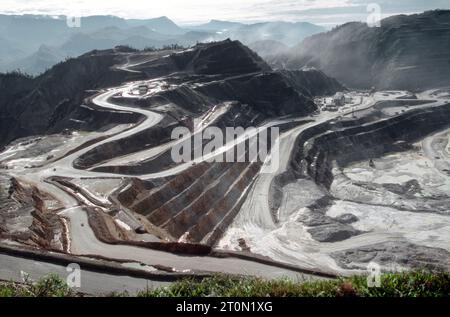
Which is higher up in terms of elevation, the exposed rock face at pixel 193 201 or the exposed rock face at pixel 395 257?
the exposed rock face at pixel 193 201

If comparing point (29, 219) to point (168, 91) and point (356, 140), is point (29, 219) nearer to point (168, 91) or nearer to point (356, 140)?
point (168, 91)

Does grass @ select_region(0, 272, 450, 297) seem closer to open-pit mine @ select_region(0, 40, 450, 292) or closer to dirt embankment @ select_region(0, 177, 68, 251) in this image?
open-pit mine @ select_region(0, 40, 450, 292)

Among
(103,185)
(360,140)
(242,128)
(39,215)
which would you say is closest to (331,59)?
(360,140)

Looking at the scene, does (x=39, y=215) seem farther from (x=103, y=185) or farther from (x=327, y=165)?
(x=327, y=165)

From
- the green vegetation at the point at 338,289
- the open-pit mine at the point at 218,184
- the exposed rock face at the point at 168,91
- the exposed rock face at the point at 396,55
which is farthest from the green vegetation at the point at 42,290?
the exposed rock face at the point at 396,55

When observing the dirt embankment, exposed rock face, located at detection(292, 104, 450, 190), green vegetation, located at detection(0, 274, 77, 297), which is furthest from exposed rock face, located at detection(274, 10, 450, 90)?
green vegetation, located at detection(0, 274, 77, 297)

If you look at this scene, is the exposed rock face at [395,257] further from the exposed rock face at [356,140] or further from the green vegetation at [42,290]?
the green vegetation at [42,290]

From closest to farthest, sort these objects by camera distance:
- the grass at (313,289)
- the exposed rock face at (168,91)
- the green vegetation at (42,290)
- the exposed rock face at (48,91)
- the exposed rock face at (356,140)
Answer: the grass at (313,289) → the green vegetation at (42,290) → the exposed rock face at (356,140) → the exposed rock face at (168,91) → the exposed rock face at (48,91)

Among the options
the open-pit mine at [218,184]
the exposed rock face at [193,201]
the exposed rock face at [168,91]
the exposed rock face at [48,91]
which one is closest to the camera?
the open-pit mine at [218,184]

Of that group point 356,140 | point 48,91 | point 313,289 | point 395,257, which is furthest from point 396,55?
point 313,289

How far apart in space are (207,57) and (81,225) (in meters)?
86.4

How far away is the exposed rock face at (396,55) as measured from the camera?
161625 mm

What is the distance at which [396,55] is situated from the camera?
17162 cm

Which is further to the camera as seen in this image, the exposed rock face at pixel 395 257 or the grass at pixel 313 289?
the exposed rock face at pixel 395 257
